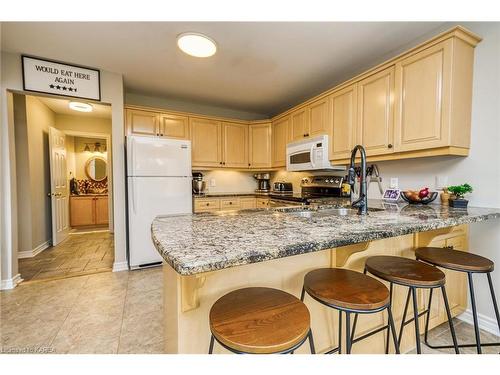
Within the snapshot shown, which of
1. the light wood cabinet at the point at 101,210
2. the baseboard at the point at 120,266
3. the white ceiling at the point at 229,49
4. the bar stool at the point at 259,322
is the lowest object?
the baseboard at the point at 120,266

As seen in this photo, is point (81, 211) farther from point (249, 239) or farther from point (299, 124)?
point (249, 239)

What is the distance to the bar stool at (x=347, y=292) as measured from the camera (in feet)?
2.73

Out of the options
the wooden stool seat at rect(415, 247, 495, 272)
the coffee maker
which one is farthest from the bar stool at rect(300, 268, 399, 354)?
the coffee maker

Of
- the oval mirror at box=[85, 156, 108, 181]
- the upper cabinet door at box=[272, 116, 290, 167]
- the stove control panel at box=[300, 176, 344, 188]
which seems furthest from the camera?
the oval mirror at box=[85, 156, 108, 181]

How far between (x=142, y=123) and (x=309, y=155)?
248 centimetres

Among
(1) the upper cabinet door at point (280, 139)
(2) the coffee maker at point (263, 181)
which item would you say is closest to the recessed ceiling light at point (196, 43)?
(1) the upper cabinet door at point (280, 139)

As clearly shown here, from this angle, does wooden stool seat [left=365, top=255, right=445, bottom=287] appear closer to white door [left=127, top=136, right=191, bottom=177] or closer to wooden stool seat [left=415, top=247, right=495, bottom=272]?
wooden stool seat [left=415, top=247, right=495, bottom=272]

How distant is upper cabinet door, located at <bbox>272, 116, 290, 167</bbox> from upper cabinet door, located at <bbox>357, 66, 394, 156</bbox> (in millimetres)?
1384

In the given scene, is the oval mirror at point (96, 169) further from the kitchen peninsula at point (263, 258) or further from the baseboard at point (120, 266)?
the kitchen peninsula at point (263, 258)

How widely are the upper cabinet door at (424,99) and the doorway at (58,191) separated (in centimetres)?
367

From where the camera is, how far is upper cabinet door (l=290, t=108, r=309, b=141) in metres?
3.20

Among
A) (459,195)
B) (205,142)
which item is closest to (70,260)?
(205,142)
